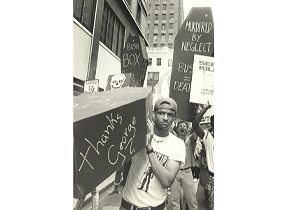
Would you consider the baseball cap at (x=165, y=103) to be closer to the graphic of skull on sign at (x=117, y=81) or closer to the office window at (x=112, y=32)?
the graphic of skull on sign at (x=117, y=81)

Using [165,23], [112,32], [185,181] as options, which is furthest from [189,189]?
[112,32]

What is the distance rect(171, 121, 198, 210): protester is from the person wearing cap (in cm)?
6

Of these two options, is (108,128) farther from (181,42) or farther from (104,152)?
(181,42)

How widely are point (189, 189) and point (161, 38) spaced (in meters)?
1.44

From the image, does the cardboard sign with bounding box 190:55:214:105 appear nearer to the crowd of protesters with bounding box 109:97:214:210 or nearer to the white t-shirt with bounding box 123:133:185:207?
the crowd of protesters with bounding box 109:97:214:210

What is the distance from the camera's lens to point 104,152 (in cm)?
203

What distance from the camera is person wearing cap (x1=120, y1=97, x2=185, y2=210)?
235cm

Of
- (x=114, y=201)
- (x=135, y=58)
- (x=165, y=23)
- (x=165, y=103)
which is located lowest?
(x=114, y=201)

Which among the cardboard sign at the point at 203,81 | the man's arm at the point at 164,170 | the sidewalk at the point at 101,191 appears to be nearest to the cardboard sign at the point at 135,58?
the cardboard sign at the point at 203,81

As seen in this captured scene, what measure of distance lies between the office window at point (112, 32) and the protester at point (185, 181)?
967 millimetres

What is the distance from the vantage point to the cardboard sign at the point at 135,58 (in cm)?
252

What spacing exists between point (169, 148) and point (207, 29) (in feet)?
3.78

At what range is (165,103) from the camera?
94.0 inches

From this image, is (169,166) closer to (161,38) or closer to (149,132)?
(149,132)
